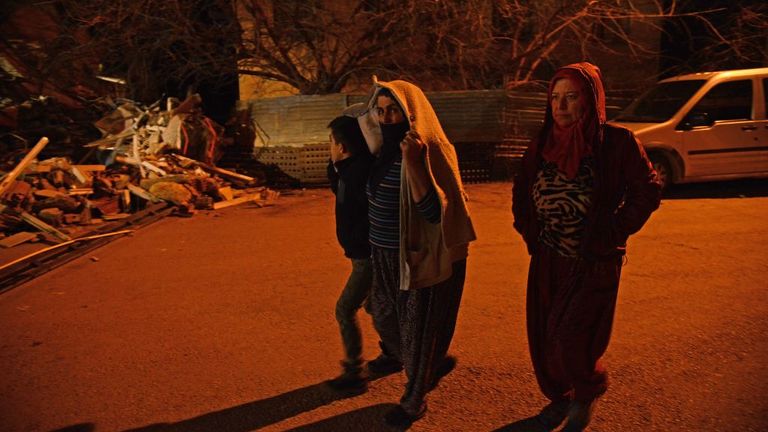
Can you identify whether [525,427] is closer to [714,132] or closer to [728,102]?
[714,132]

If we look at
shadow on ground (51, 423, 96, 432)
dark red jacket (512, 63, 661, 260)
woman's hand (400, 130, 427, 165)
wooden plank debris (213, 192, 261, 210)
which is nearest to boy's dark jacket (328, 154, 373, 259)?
woman's hand (400, 130, 427, 165)

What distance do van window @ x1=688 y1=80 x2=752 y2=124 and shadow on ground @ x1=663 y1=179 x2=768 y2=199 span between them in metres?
1.18

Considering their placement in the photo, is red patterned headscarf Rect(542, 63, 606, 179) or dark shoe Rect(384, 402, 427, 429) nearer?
red patterned headscarf Rect(542, 63, 606, 179)

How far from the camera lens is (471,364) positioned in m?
3.70

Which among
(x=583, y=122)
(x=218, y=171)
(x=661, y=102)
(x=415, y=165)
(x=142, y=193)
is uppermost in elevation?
(x=661, y=102)

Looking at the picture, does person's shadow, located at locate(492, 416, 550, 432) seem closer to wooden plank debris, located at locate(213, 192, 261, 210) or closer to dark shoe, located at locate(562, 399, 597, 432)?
dark shoe, located at locate(562, 399, 597, 432)

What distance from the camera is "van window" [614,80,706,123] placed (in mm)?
8969

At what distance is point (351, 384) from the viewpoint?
11.1 ft

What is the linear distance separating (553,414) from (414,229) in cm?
121

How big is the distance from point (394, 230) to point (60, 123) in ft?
37.9

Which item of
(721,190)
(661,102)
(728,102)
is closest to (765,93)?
(728,102)

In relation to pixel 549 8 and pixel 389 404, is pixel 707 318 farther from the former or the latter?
pixel 549 8

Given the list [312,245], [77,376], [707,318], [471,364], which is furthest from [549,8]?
[77,376]

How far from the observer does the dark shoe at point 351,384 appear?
3379 millimetres
